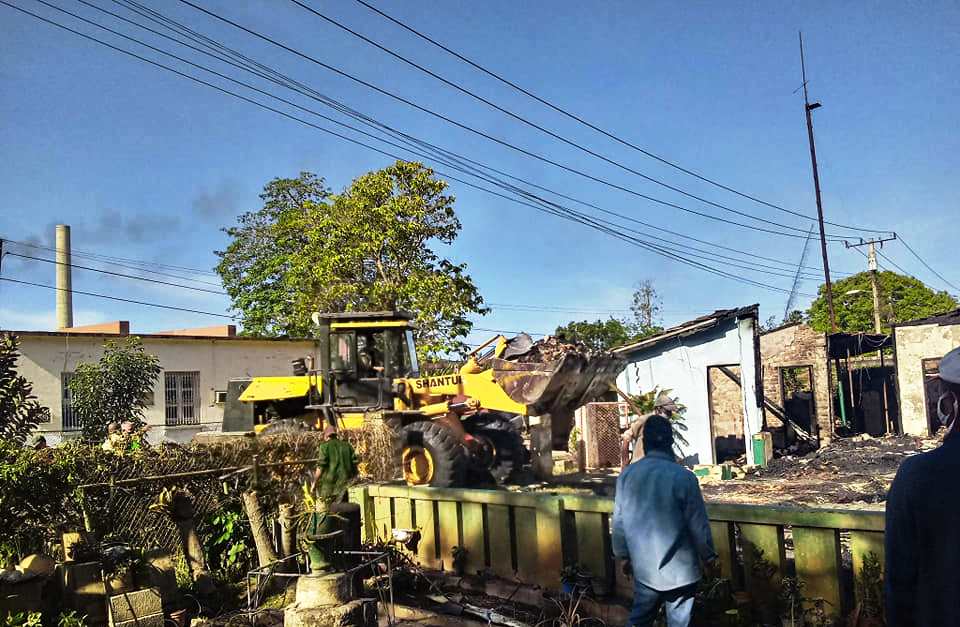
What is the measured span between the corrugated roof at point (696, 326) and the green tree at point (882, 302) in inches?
963

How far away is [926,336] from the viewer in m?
21.9

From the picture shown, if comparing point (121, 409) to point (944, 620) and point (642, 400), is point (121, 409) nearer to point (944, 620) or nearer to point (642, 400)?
point (642, 400)

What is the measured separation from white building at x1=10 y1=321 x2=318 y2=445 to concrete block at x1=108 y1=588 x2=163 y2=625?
17.5 meters

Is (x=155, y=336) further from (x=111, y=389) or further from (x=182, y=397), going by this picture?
(x=111, y=389)

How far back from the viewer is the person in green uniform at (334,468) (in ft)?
28.1

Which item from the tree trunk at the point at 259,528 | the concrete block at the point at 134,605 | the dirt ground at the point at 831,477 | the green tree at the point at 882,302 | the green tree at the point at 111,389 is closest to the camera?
the concrete block at the point at 134,605

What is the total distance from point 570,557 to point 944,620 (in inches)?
157

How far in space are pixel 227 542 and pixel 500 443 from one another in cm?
638

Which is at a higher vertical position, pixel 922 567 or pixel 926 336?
pixel 926 336

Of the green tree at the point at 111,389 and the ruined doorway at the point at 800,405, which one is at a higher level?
the green tree at the point at 111,389

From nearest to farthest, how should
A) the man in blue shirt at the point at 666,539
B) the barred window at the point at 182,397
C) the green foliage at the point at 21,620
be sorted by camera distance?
the man in blue shirt at the point at 666,539, the green foliage at the point at 21,620, the barred window at the point at 182,397

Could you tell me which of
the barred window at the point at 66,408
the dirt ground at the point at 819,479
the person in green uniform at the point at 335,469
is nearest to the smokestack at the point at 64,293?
the barred window at the point at 66,408

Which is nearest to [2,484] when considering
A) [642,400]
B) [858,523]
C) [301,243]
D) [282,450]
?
[282,450]

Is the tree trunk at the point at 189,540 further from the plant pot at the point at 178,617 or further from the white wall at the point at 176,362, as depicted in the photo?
the white wall at the point at 176,362
